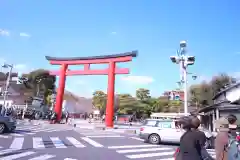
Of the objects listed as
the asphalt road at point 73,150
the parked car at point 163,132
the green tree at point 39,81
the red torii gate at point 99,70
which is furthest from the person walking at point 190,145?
the green tree at point 39,81

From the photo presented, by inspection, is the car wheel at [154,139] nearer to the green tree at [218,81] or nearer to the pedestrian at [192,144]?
the pedestrian at [192,144]

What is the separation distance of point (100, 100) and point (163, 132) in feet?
170

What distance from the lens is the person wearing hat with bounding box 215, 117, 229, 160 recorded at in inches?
144

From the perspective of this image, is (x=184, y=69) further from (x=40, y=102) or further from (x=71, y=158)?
(x=40, y=102)

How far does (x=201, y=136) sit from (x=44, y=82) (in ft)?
180

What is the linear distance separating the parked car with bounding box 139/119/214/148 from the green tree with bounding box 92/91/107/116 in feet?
163

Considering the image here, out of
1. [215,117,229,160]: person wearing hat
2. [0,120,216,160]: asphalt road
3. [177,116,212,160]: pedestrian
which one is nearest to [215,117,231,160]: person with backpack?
[215,117,229,160]: person wearing hat

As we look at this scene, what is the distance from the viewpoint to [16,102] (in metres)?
48.6

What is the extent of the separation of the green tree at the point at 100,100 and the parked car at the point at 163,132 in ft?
163

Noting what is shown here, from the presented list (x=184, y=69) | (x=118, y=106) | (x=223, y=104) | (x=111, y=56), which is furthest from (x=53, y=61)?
(x=118, y=106)

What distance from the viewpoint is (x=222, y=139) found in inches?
146

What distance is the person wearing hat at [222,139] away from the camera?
366 centimetres

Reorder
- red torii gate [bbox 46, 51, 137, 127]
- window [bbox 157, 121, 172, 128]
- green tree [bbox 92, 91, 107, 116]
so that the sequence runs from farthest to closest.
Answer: green tree [bbox 92, 91, 107, 116] < red torii gate [bbox 46, 51, 137, 127] < window [bbox 157, 121, 172, 128]

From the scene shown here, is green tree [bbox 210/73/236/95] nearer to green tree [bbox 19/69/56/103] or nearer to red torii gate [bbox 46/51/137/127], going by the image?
red torii gate [bbox 46/51/137/127]
